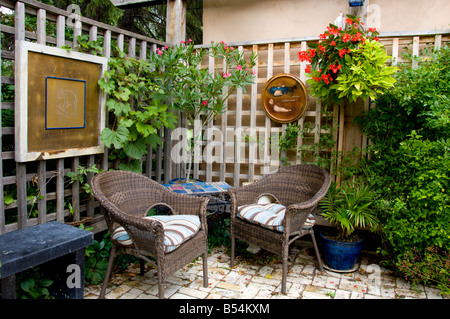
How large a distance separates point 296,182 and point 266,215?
634 mm

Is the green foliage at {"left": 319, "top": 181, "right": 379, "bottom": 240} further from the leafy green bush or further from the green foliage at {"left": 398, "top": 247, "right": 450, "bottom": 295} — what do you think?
the green foliage at {"left": 398, "top": 247, "right": 450, "bottom": 295}

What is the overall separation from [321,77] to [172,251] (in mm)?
2301

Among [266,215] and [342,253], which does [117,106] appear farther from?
[342,253]

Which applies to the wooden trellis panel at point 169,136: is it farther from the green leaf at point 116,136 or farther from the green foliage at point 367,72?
the green foliage at point 367,72

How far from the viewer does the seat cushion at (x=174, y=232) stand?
2682mm

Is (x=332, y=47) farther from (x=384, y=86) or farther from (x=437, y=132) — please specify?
(x=437, y=132)

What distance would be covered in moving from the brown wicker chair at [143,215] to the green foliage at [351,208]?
1.39 metres

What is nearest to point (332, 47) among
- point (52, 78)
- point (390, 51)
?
point (390, 51)

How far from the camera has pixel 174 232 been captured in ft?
9.17

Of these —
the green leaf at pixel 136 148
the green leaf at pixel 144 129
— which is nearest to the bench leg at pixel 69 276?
the green leaf at pixel 136 148

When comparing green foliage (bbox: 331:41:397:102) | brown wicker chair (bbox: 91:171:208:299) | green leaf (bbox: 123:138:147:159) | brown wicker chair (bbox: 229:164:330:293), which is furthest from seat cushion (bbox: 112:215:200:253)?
green foliage (bbox: 331:41:397:102)

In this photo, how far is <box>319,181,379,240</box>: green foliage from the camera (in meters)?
3.45

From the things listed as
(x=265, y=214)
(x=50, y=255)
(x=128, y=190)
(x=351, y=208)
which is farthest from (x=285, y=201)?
(x=50, y=255)

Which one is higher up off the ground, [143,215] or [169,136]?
[169,136]
